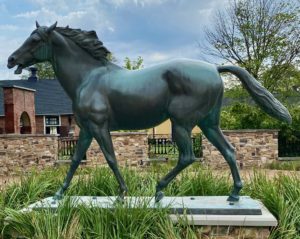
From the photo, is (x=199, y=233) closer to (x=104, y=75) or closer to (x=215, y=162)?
(x=104, y=75)

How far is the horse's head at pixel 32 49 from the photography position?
441 centimetres

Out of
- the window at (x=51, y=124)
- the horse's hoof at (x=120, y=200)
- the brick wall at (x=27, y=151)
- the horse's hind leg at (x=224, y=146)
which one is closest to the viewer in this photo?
the horse's hoof at (x=120, y=200)

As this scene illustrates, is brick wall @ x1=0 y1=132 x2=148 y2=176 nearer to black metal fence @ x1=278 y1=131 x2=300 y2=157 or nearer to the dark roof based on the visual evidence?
black metal fence @ x1=278 y1=131 x2=300 y2=157

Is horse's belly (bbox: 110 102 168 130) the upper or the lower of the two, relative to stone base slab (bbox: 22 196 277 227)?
upper

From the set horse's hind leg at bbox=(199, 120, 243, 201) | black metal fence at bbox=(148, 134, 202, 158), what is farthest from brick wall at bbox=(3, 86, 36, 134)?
horse's hind leg at bbox=(199, 120, 243, 201)

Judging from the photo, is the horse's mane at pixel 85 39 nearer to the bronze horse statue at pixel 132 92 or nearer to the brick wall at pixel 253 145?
the bronze horse statue at pixel 132 92

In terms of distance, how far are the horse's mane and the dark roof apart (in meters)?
29.1

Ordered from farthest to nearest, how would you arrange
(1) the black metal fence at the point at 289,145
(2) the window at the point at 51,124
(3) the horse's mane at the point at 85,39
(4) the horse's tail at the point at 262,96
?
(2) the window at the point at 51,124 < (1) the black metal fence at the point at 289,145 < (3) the horse's mane at the point at 85,39 < (4) the horse's tail at the point at 262,96

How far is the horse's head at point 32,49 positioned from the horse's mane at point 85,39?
18 cm

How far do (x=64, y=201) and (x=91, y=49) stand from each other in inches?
67.6

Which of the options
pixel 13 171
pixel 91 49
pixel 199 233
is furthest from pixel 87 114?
pixel 13 171

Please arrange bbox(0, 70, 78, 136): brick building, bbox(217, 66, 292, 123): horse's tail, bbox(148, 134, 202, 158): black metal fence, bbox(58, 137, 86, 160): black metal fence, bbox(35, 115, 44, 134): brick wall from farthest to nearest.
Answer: bbox(35, 115, 44, 134): brick wall
bbox(0, 70, 78, 136): brick building
bbox(58, 137, 86, 160): black metal fence
bbox(148, 134, 202, 158): black metal fence
bbox(217, 66, 292, 123): horse's tail

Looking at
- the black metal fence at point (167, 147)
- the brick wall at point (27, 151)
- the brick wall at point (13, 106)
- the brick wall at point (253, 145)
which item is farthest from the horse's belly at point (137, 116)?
the brick wall at point (13, 106)

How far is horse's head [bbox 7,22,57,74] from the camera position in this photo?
4.41 metres
